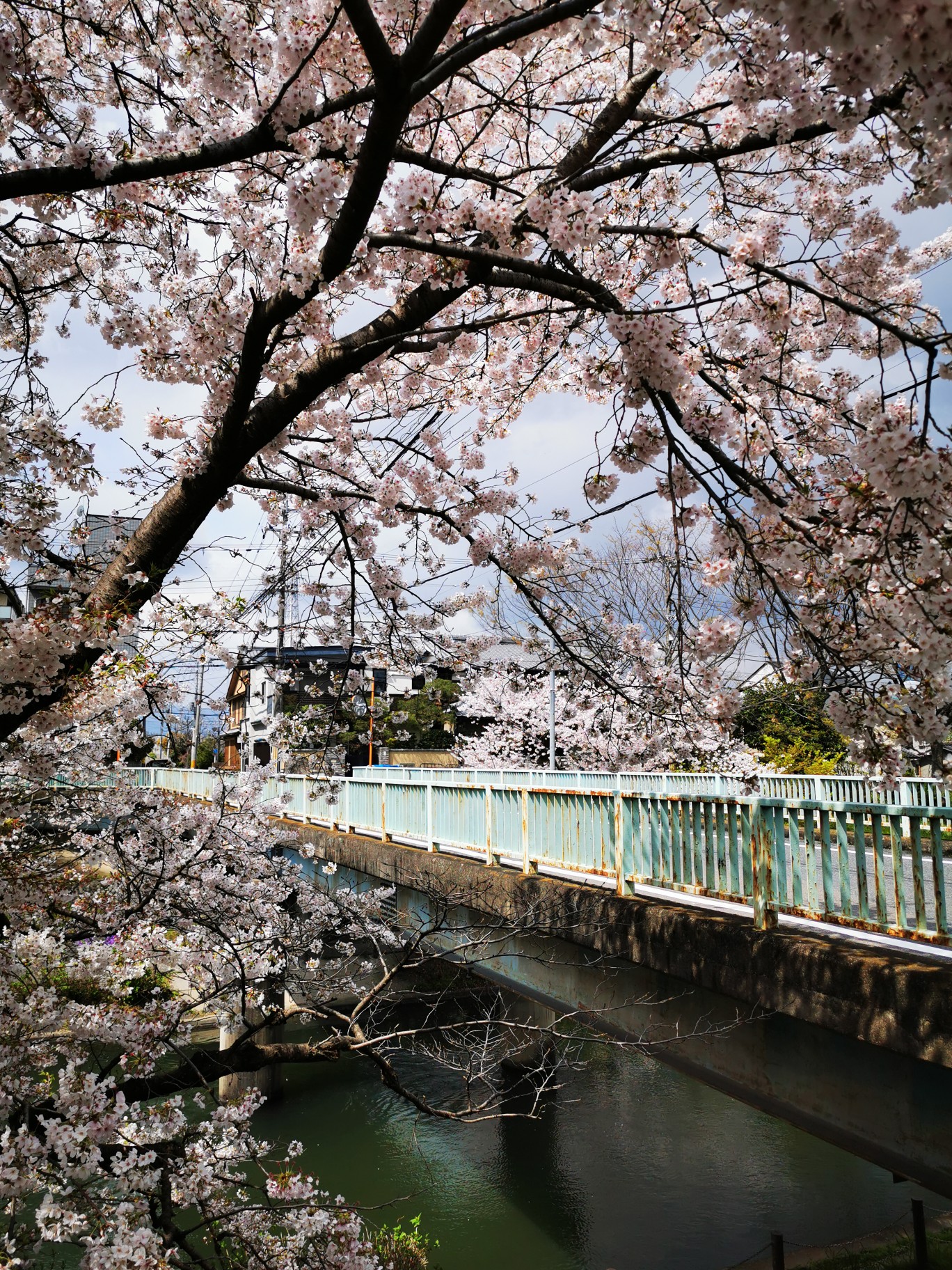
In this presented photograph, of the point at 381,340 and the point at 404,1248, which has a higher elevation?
the point at 381,340

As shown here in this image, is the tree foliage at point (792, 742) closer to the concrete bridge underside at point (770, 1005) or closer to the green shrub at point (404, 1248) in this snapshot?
the concrete bridge underside at point (770, 1005)

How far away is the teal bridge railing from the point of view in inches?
197

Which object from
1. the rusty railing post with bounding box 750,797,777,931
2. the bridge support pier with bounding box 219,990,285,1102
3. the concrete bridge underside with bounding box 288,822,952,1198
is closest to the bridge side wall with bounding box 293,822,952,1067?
the concrete bridge underside with bounding box 288,822,952,1198

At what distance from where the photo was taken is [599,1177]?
36.4 ft

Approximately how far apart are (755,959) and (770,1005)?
0.27 m

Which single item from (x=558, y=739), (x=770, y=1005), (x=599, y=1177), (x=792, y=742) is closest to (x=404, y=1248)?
(x=599, y=1177)

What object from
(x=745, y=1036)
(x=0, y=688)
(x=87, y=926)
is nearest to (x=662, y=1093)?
(x=745, y=1036)

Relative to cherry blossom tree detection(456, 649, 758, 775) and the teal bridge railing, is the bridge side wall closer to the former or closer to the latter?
the teal bridge railing

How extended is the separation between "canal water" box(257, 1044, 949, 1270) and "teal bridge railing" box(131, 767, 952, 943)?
2.67 m

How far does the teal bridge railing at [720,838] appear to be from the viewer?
500 cm

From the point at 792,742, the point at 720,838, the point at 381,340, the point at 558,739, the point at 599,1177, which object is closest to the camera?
the point at 381,340

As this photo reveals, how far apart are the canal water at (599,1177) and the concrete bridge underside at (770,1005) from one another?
2.02 m

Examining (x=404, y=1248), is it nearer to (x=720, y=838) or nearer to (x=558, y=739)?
(x=720, y=838)

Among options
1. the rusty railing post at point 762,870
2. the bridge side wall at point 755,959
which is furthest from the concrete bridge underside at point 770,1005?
the rusty railing post at point 762,870
